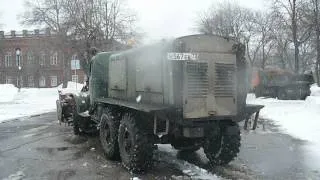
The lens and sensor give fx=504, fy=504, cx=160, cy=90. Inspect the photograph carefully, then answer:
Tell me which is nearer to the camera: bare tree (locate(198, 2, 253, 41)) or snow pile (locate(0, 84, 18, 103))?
snow pile (locate(0, 84, 18, 103))

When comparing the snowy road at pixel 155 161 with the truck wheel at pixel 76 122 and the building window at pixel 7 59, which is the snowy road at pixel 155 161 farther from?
the building window at pixel 7 59

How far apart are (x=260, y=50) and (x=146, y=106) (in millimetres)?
60784

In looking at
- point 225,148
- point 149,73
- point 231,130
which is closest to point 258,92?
point 225,148

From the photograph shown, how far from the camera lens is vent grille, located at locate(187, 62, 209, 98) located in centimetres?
885

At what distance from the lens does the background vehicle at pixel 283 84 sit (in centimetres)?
3484

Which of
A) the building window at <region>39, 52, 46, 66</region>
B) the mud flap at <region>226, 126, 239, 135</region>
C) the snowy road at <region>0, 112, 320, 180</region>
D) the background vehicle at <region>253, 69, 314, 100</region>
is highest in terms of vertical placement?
the building window at <region>39, 52, 46, 66</region>

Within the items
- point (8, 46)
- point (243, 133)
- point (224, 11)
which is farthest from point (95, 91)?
point (8, 46)

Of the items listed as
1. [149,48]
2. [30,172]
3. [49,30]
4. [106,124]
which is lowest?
[30,172]

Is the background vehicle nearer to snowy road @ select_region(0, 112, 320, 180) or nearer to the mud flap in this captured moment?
snowy road @ select_region(0, 112, 320, 180)

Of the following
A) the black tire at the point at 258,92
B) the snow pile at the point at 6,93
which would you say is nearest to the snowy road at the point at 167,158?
the black tire at the point at 258,92

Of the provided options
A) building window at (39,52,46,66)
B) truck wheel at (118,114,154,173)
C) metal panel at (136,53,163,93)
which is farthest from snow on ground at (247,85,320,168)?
building window at (39,52,46,66)

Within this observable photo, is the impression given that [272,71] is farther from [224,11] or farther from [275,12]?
[224,11]

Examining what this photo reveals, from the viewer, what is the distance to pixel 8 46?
85.5 meters

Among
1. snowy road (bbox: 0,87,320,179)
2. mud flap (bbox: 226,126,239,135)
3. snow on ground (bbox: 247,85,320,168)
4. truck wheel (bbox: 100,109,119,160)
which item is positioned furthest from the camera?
snow on ground (bbox: 247,85,320,168)
